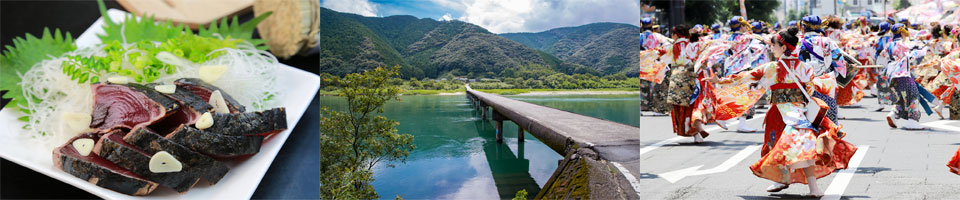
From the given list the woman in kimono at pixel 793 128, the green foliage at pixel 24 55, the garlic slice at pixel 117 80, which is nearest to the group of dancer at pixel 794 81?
the woman in kimono at pixel 793 128

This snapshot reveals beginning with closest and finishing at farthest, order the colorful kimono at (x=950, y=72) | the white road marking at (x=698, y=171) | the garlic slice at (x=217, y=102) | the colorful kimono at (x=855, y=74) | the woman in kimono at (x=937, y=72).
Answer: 1. the garlic slice at (x=217, y=102)
2. the white road marking at (x=698, y=171)
3. the colorful kimono at (x=950, y=72)
4. the woman in kimono at (x=937, y=72)
5. the colorful kimono at (x=855, y=74)

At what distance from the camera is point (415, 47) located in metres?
2.81

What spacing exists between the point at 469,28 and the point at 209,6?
9.16 feet

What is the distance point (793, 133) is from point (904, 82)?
4.30 m

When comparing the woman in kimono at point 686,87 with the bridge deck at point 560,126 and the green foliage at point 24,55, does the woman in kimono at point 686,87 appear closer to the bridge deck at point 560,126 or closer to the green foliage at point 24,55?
the bridge deck at point 560,126

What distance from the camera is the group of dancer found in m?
3.90

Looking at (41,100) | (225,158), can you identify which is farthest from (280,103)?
(41,100)

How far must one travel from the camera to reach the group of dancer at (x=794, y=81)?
390 centimetres

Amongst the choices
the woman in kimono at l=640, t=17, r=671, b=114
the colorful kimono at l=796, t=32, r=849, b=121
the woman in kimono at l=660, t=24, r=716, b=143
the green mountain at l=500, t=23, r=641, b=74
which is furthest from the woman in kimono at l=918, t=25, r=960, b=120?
the green mountain at l=500, t=23, r=641, b=74

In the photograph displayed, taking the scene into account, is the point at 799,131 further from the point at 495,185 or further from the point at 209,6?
the point at 209,6

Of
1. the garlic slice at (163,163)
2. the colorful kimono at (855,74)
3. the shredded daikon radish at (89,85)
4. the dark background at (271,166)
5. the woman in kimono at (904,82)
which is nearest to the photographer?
the garlic slice at (163,163)

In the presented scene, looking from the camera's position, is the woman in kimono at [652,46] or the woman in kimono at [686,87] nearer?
the woman in kimono at [686,87]

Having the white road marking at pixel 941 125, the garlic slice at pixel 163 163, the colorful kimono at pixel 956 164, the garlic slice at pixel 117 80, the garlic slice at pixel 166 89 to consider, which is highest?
the garlic slice at pixel 117 80

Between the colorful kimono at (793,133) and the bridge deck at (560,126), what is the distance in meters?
1.51
